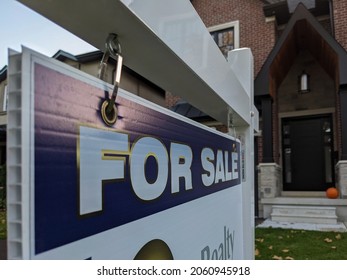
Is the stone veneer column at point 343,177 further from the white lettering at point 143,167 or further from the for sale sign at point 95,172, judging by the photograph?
the white lettering at point 143,167

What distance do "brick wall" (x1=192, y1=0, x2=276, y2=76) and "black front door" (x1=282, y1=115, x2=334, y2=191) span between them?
7.33 ft

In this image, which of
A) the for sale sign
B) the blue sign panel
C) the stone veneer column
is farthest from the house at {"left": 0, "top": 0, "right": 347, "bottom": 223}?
the blue sign panel

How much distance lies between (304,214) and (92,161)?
26.2 feet

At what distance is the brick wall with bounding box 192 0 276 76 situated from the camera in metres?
9.82

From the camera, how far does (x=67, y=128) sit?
2.09ft

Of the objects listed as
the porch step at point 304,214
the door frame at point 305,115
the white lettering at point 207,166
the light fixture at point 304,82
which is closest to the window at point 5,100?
Answer: the white lettering at point 207,166

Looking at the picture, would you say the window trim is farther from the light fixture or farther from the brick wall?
the light fixture

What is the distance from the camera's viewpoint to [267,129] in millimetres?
8445

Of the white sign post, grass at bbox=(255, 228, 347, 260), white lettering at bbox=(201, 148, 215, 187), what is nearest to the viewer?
the white sign post

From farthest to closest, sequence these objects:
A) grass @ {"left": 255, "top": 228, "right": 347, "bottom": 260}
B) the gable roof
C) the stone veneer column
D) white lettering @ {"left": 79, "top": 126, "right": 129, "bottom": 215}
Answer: the gable roof, the stone veneer column, grass @ {"left": 255, "top": 228, "right": 347, "bottom": 260}, white lettering @ {"left": 79, "top": 126, "right": 129, "bottom": 215}

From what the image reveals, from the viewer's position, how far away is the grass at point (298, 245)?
4.62 metres

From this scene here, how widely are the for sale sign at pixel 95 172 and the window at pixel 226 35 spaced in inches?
384
